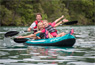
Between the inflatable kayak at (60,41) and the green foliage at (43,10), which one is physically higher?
the green foliage at (43,10)

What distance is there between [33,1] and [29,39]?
45.1 metres

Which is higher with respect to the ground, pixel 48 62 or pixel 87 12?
pixel 87 12

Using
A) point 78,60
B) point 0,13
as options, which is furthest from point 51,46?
point 0,13

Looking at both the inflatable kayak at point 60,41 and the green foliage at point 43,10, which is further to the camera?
the green foliage at point 43,10

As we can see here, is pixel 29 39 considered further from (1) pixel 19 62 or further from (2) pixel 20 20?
(2) pixel 20 20

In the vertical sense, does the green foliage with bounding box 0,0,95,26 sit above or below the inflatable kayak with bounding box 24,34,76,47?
above

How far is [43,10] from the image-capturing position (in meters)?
58.7

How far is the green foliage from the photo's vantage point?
4916 cm

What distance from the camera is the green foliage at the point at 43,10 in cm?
4916

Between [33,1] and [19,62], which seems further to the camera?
[33,1]

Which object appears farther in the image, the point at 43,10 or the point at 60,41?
the point at 43,10

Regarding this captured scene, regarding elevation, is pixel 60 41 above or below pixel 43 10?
below

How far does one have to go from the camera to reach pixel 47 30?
1262 centimetres

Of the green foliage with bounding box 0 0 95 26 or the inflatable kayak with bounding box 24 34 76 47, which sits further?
the green foliage with bounding box 0 0 95 26
